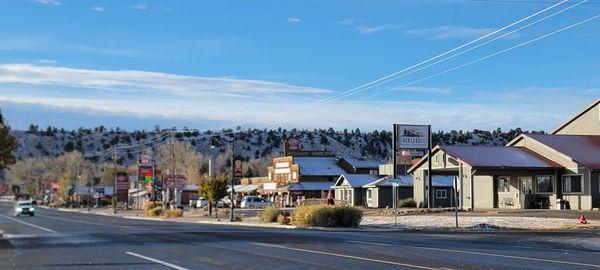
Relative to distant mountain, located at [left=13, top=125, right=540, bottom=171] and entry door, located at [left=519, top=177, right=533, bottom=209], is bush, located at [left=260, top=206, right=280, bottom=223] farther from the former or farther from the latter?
distant mountain, located at [left=13, top=125, right=540, bottom=171]

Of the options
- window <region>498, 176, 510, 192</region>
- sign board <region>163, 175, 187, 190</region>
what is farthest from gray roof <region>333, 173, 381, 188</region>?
window <region>498, 176, 510, 192</region>

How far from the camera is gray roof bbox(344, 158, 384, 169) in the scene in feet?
325

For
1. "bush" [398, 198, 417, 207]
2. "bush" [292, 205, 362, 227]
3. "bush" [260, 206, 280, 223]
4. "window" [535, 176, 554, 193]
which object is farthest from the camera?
"bush" [398, 198, 417, 207]

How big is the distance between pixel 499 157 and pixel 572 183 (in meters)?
5.27

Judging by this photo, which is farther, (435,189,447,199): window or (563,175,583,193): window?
(435,189,447,199): window

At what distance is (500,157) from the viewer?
5181 centimetres

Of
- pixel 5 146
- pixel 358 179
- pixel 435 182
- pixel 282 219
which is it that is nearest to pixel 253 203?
pixel 358 179

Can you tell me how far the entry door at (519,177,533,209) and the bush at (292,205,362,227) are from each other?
52.5 feet

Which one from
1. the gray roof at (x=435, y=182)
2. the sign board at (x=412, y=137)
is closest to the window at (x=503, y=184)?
the sign board at (x=412, y=137)

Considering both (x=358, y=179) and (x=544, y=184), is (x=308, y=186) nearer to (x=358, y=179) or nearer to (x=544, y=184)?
(x=358, y=179)

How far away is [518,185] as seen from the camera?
53094 millimetres

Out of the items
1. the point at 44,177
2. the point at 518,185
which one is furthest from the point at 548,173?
the point at 44,177

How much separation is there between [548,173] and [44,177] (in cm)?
15304

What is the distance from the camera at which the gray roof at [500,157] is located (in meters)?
49.7
